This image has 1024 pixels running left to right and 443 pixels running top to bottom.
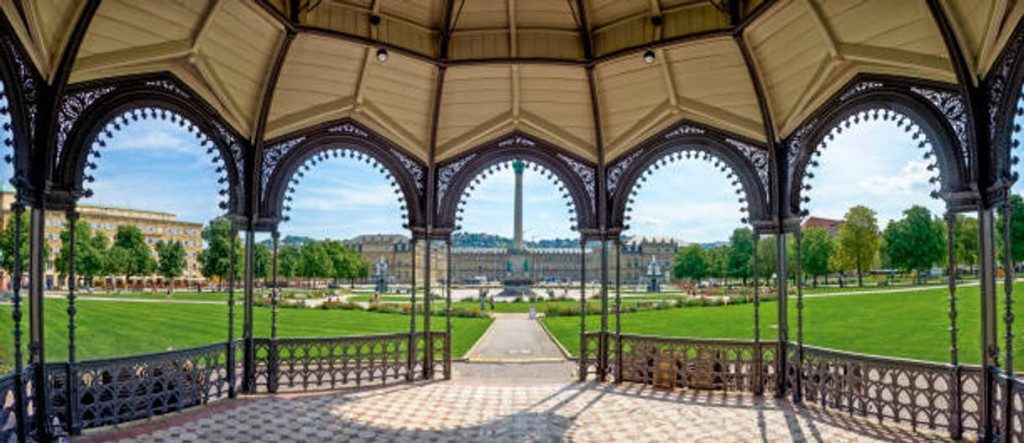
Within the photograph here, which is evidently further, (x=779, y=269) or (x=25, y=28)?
(x=779, y=269)

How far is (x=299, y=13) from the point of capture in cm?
756

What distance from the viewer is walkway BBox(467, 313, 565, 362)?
542 inches

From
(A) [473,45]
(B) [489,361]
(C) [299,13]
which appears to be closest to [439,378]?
(B) [489,361]

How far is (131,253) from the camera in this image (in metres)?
44.8

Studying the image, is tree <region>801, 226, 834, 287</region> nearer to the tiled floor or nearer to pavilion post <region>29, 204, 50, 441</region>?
the tiled floor

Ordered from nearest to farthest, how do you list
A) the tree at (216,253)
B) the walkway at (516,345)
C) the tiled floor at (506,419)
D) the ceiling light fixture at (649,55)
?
the tiled floor at (506,419)
the ceiling light fixture at (649,55)
the walkway at (516,345)
the tree at (216,253)

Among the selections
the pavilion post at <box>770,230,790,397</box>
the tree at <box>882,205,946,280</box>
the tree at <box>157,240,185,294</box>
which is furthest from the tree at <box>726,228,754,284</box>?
the tree at <box>157,240,185,294</box>

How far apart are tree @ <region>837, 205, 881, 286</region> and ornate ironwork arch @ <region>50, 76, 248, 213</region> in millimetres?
42098

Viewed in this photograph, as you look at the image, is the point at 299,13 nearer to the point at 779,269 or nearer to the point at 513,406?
the point at 513,406

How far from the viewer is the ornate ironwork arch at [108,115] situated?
7.08 metres

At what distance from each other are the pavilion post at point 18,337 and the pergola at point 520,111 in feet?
0.10

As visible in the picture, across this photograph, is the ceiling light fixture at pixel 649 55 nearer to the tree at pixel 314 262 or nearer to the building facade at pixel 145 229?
the tree at pixel 314 262

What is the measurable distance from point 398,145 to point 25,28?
532 centimetres

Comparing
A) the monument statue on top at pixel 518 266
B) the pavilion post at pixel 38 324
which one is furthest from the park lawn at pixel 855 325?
the monument statue on top at pixel 518 266
